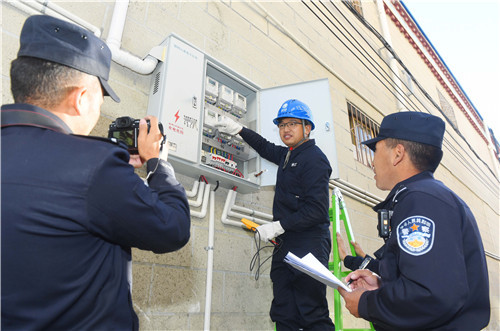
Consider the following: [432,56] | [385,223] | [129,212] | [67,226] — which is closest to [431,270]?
[385,223]

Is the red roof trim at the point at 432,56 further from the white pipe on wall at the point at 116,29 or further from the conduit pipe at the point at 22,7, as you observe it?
the conduit pipe at the point at 22,7

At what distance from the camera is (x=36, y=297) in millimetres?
593

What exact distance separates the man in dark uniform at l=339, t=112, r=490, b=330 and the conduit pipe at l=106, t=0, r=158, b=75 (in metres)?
1.49

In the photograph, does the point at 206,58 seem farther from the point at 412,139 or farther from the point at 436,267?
the point at 436,267

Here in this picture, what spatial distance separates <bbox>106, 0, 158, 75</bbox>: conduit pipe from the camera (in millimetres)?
1718

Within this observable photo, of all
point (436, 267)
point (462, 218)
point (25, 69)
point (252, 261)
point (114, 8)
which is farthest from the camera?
point (252, 261)

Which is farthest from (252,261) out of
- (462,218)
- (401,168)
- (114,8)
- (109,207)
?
(114,8)

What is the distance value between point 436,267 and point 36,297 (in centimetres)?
96

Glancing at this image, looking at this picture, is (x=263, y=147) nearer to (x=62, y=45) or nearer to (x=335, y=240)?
(x=335, y=240)

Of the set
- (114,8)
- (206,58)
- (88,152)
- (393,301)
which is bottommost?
(393,301)

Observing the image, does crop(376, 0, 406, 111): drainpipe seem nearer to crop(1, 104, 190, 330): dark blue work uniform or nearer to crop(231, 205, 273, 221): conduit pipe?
crop(231, 205, 273, 221): conduit pipe

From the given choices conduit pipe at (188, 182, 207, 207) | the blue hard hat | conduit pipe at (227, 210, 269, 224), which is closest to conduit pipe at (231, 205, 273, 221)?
conduit pipe at (227, 210, 269, 224)

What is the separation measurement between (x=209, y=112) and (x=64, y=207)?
138 centimetres

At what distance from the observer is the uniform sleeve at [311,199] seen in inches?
69.1
